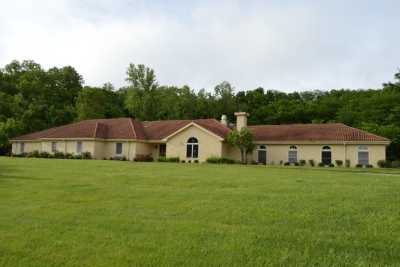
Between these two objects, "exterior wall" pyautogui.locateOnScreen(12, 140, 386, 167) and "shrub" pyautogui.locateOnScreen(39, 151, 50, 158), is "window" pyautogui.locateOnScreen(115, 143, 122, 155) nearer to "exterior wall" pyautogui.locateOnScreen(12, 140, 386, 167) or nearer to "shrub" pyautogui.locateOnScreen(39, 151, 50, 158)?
"exterior wall" pyautogui.locateOnScreen(12, 140, 386, 167)

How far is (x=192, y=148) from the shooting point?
35.4 metres

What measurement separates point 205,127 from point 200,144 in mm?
1735

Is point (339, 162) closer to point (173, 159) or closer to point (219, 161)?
point (219, 161)

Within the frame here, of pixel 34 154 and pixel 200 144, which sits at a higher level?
pixel 200 144

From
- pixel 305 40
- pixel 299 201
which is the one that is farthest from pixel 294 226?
pixel 305 40

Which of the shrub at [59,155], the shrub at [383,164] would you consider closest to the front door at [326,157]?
the shrub at [383,164]

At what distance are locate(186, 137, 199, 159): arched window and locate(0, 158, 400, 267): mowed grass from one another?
2336 cm

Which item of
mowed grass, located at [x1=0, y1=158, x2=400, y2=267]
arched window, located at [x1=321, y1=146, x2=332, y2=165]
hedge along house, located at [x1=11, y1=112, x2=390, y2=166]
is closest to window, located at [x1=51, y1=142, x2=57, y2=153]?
hedge along house, located at [x1=11, y1=112, x2=390, y2=166]

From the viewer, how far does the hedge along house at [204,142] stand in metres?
31.9

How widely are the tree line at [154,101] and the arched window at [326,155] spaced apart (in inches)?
752

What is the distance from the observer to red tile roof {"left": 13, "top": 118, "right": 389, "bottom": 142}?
108 ft

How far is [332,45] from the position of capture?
87.3ft

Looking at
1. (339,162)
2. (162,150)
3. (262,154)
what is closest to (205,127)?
(262,154)

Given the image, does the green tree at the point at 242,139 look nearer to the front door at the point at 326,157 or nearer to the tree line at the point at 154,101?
the front door at the point at 326,157
